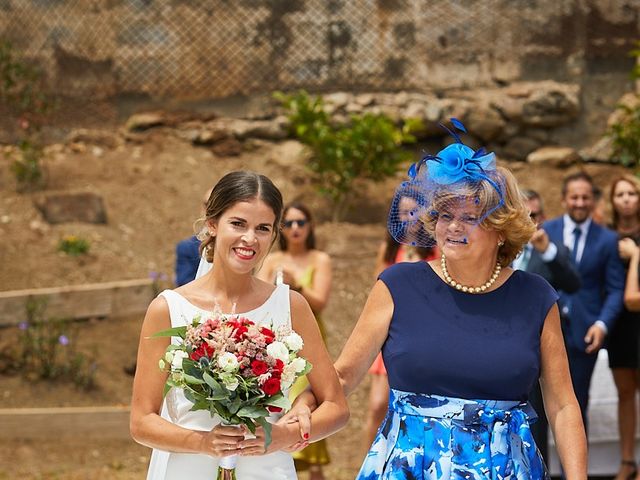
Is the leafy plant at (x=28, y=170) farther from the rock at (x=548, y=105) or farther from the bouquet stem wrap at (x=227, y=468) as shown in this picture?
the bouquet stem wrap at (x=227, y=468)

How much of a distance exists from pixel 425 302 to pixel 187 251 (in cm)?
321

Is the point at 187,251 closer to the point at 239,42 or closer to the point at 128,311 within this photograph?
the point at 128,311

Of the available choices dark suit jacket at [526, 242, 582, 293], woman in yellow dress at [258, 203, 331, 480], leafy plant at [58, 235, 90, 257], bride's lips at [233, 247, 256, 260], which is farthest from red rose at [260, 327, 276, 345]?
leafy plant at [58, 235, 90, 257]

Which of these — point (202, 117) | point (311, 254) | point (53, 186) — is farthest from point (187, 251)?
point (202, 117)

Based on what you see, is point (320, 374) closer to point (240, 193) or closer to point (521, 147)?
point (240, 193)

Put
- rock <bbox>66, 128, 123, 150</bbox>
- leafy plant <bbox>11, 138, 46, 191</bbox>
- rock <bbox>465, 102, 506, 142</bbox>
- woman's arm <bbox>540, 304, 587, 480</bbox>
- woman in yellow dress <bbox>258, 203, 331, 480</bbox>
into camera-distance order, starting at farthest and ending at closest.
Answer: rock <bbox>465, 102, 506, 142</bbox> → rock <bbox>66, 128, 123, 150</bbox> → leafy plant <bbox>11, 138, 46, 191</bbox> → woman in yellow dress <bbox>258, 203, 331, 480</bbox> → woman's arm <bbox>540, 304, 587, 480</bbox>

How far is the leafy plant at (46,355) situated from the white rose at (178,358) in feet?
18.8

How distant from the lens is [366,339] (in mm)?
4031

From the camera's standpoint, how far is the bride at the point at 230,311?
12.4 ft

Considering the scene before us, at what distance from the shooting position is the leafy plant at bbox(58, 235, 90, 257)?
11.3 metres

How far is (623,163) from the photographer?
13703 millimetres

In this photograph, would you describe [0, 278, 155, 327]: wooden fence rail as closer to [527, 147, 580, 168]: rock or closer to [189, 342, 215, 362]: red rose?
[527, 147, 580, 168]: rock

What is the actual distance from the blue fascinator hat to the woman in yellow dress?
3.14 metres

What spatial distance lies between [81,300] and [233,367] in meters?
7.06
